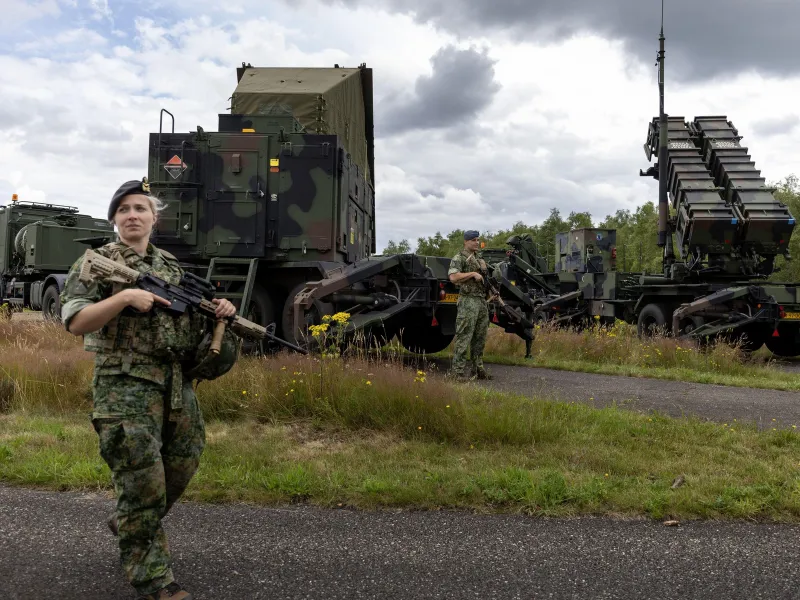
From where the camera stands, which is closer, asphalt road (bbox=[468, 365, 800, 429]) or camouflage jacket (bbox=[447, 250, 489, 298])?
asphalt road (bbox=[468, 365, 800, 429])

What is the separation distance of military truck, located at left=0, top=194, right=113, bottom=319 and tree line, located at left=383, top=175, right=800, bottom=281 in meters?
24.1

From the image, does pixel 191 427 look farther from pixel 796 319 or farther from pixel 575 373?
pixel 796 319

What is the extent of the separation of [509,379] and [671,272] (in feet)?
23.0

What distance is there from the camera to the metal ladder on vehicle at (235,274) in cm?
1002

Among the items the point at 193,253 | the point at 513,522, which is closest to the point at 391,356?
the point at 193,253

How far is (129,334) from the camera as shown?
9.32 ft

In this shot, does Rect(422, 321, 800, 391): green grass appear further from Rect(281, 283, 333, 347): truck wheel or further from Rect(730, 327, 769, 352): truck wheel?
Rect(281, 283, 333, 347): truck wheel

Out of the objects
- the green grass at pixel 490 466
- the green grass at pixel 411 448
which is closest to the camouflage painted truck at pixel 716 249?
the green grass at pixel 411 448

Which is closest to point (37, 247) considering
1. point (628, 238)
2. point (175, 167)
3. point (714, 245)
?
point (175, 167)

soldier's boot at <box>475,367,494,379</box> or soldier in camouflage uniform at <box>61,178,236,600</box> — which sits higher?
soldier in camouflage uniform at <box>61,178,236,600</box>

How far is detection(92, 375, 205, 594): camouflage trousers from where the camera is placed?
279 cm

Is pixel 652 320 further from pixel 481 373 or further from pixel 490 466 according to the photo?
pixel 490 466

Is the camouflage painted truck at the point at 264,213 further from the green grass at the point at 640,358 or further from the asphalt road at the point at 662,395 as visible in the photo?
the green grass at the point at 640,358

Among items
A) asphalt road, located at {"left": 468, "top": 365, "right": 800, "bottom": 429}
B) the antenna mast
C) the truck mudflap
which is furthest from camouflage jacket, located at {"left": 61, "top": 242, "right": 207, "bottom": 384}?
the antenna mast
